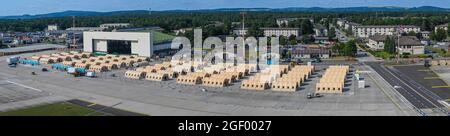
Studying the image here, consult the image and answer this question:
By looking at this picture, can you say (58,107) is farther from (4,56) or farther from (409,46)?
(409,46)

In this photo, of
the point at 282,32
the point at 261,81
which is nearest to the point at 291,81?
the point at 261,81

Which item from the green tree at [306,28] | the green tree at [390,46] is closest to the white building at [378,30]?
the green tree at [306,28]

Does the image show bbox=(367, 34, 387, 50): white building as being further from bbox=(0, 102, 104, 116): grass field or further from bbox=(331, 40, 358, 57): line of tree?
bbox=(0, 102, 104, 116): grass field

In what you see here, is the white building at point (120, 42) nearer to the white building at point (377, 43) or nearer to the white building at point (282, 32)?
the white building at point (377, 43)

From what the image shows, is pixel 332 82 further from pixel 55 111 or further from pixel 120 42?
pixel 120 42
